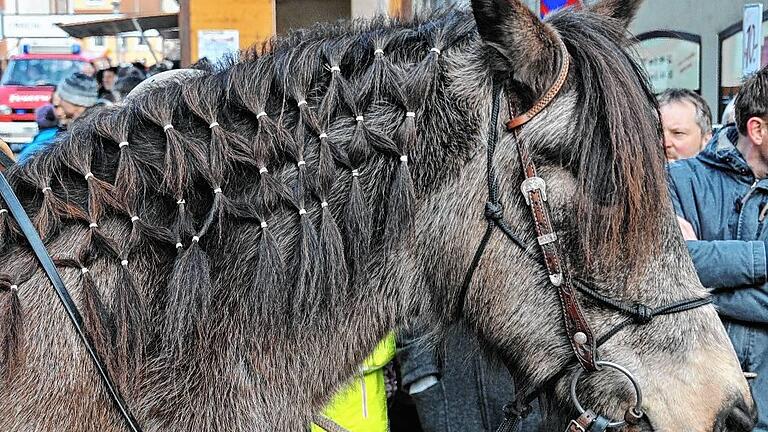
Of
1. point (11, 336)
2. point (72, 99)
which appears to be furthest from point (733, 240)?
point (72, 99)

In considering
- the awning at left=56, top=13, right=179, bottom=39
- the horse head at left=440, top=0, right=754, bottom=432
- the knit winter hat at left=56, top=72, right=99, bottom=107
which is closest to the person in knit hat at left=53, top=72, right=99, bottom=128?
the knit winter hat at left=56, top=72, right=99, bottom=107

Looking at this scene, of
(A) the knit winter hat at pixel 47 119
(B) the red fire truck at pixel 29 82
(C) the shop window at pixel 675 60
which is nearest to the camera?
(A) the knit winter hat at pixel 47 119

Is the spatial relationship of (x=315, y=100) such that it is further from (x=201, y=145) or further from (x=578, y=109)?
(x=578, y=109)

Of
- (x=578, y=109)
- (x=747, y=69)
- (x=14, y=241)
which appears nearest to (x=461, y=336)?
(x=578, y=109)

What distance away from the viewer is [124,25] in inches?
711

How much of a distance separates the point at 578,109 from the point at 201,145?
86 cm

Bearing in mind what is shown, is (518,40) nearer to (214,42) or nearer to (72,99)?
(72,99)

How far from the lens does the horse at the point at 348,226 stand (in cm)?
197

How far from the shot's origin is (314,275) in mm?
2020

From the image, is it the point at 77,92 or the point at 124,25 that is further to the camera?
the point at 124,25

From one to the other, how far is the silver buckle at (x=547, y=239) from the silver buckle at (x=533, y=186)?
8 centimetres

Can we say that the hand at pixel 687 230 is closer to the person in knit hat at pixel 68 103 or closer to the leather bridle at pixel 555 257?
the leather bridle at pixel 555 257

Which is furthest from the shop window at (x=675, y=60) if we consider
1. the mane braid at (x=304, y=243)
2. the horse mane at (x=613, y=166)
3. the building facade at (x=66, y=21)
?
the building facade at (x=66, y=21)

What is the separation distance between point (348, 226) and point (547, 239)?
45cm
